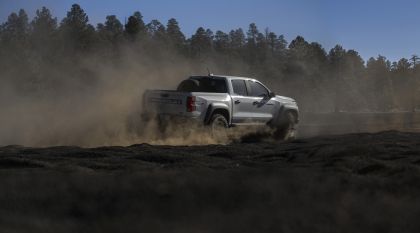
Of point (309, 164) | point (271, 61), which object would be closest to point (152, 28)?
point (271, 61)

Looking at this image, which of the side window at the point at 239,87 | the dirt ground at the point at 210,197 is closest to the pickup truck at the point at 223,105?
the side window at the point at 239,87

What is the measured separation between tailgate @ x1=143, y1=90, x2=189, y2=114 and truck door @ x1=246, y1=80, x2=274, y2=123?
2412 mm

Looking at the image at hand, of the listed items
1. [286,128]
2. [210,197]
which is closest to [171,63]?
[286,128]

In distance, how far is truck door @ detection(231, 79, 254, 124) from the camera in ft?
47.6

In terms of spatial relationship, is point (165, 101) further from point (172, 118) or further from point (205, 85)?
point (205, 85)

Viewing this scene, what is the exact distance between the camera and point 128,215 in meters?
5.18

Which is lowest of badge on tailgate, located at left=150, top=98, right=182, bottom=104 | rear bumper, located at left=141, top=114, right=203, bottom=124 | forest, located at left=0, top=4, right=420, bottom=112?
rear bumper, located at left=141, top=114, right=203, bottom=124

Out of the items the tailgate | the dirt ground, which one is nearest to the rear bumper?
the tailgate

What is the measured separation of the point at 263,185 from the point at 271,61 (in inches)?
2811

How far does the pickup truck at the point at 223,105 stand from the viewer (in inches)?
530

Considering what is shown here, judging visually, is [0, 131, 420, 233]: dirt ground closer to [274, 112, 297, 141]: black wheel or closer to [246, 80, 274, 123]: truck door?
[246, 80, 274, 123]: truck door

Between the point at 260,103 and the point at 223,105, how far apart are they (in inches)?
65.9

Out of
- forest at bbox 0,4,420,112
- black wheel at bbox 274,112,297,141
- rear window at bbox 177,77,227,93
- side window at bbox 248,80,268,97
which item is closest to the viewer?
rear window at bbox 177,77,227,93

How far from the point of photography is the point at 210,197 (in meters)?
5.71
